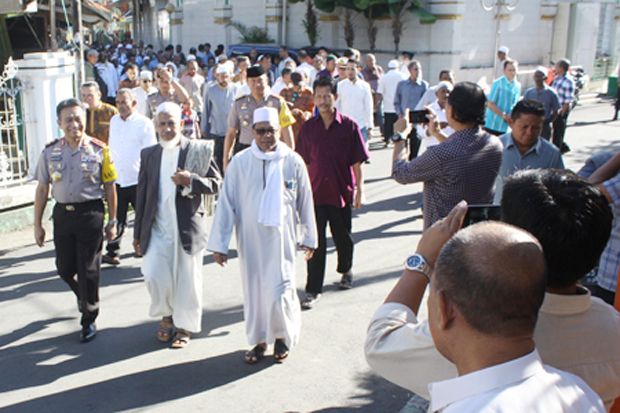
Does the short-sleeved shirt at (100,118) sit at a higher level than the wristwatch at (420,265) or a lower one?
lower

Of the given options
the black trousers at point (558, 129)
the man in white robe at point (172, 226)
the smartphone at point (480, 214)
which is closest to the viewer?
the smartphone at point (480, 214)

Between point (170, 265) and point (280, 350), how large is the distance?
42.6 inches

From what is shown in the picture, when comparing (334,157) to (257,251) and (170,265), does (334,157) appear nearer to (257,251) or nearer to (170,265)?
(257,251)

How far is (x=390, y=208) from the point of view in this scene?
31.6 ft

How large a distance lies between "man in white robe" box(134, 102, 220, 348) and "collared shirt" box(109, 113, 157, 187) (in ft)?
5.92

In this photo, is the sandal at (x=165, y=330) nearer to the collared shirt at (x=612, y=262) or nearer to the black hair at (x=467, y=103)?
the black hair at (x=467, y=103)

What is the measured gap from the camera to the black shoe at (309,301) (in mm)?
6176

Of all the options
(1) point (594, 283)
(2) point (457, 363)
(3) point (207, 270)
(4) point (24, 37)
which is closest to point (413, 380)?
(2) point (457, 363)

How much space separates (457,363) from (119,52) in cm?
2526

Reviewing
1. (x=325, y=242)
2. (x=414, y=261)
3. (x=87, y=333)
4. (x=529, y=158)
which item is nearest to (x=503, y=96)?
(x=325, y=242)

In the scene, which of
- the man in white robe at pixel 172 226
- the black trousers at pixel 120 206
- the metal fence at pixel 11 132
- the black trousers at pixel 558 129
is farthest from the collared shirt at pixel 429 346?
the black trousers at pixel 558 129

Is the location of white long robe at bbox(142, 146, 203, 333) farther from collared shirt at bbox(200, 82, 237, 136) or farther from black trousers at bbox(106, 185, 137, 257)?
collared shirt at bbox(200, 82, 237, 136)

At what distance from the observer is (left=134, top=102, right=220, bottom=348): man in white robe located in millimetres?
5438

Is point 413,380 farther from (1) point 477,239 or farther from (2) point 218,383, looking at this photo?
(2) point 218,383
